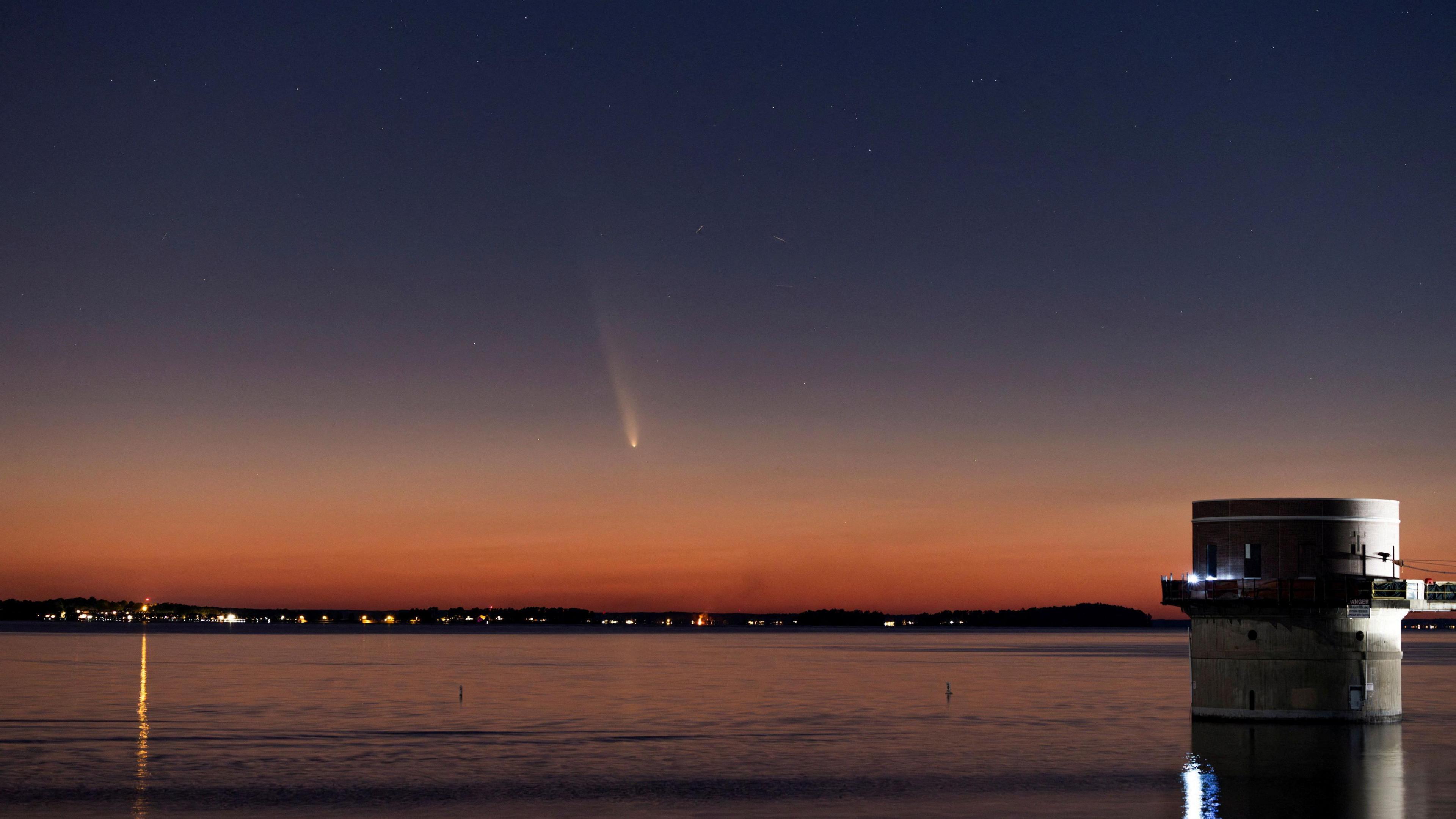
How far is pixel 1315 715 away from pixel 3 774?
183ft

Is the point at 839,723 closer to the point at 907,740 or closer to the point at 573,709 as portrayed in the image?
the point at 907,740

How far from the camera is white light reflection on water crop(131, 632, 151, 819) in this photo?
1911 inches

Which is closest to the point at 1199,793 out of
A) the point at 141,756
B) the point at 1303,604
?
the point at 1303,604

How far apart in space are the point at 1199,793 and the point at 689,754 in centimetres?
2460

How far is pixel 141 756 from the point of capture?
64.5 metres

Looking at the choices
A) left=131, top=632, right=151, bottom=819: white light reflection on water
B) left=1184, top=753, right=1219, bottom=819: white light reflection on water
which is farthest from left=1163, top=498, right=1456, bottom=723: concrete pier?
left=131, top=632, right=151, bottom=819: white light reflection on water

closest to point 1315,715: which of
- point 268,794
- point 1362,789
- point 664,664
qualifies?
point 1362,789

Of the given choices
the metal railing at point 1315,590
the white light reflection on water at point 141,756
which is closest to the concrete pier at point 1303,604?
the metal railing at point 1315,590

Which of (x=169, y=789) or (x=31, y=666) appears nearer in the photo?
(x=169, y=789)

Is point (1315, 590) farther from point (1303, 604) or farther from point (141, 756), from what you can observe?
point (141, 756)

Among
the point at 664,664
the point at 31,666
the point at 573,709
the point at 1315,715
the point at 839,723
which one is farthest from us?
the point at 664,664

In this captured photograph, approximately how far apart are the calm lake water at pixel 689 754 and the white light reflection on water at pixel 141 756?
0.75 feet

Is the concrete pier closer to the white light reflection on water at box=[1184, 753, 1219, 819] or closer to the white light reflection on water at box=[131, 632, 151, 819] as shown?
the white light reflection on water at box=[1184, 753, 1219, 819]

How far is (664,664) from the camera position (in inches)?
7160
